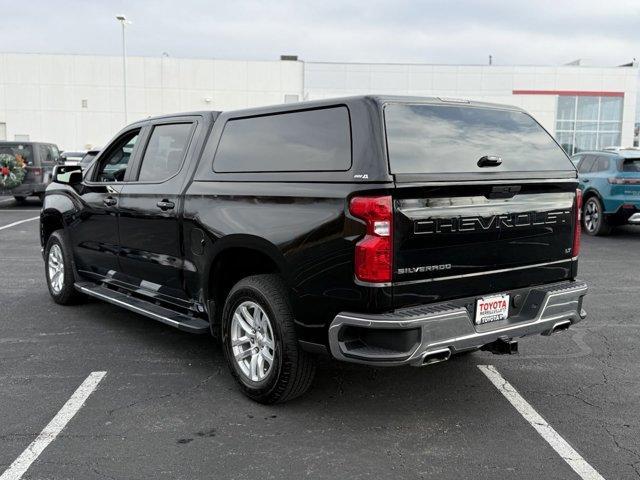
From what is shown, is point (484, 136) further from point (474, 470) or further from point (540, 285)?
point (474, 470)

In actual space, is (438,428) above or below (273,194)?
A: below

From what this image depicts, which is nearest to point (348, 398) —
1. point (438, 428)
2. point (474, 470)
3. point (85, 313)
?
point (438, 428)

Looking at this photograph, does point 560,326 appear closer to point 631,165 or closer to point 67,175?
point 67,175

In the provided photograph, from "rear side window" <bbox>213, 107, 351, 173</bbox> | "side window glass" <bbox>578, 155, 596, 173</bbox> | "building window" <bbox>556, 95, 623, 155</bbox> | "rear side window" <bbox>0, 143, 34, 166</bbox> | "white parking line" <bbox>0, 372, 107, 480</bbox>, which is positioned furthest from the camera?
"building window" <bbox>556, 95, 623, 155</bbox>

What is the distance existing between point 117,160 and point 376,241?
3.26m

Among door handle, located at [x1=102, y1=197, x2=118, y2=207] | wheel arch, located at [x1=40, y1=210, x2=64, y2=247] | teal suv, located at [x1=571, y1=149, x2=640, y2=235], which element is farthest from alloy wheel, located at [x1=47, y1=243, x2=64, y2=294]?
teal suv, located at [x1=571, y1=149, x2=640, y2=235]

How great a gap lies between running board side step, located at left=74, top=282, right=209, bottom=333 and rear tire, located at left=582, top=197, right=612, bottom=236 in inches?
375

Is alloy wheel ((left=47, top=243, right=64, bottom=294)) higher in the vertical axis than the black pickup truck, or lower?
lower

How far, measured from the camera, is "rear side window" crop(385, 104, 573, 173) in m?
3.45

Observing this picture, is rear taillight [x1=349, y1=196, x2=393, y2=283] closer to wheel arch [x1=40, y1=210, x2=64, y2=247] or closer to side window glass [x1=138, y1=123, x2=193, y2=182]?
side window glass [x1=138, y1=123, x2=193, y2=182]

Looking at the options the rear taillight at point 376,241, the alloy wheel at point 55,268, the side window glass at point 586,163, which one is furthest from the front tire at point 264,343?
the side window glass at point 586,163

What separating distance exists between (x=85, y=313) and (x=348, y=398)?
3.28m

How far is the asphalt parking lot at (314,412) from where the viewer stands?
323 cm

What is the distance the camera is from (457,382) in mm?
4422
